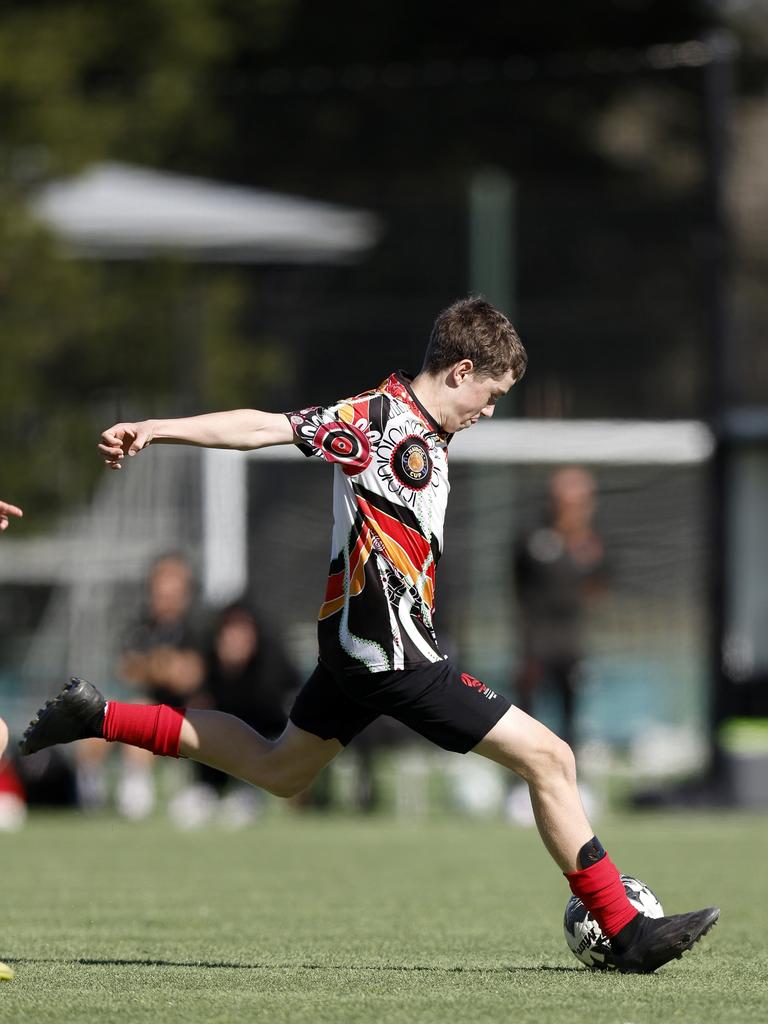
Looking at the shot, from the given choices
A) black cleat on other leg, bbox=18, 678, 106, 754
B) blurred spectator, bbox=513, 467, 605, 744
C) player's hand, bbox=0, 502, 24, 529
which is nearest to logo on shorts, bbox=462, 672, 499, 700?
black cleat on other leg, bbox=18, 678, 106, 754

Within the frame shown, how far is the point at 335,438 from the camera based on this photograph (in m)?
5.48

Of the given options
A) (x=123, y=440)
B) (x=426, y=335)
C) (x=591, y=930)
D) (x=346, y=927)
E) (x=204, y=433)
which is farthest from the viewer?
(x=426, y=335)

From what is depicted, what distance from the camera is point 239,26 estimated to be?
27984 millimetres

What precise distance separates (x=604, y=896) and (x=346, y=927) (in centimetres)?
162

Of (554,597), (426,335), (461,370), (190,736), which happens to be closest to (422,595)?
(461,370)

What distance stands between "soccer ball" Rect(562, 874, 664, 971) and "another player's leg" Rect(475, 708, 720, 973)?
1.9 inches

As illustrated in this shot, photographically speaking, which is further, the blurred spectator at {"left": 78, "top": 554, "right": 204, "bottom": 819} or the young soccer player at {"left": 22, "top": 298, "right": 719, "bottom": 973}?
the blurred spectator at {"left": 78, "top": 554, "right": 204, "bottom": 819}

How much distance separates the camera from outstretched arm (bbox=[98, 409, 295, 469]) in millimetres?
5176

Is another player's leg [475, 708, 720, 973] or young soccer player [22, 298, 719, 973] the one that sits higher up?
young soccer player [22, 298, 719, 973]

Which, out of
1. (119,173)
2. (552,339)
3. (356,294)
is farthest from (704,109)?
(119,173)

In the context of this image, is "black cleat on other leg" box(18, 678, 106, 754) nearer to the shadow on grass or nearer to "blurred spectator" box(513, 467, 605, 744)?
the shadow on grass

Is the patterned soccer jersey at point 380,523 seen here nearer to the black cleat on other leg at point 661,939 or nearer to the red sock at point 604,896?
the red sock at point 604,896

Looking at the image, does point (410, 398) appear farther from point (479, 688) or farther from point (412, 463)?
point (479, 688)

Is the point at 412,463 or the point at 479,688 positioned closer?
the point at 412,463
